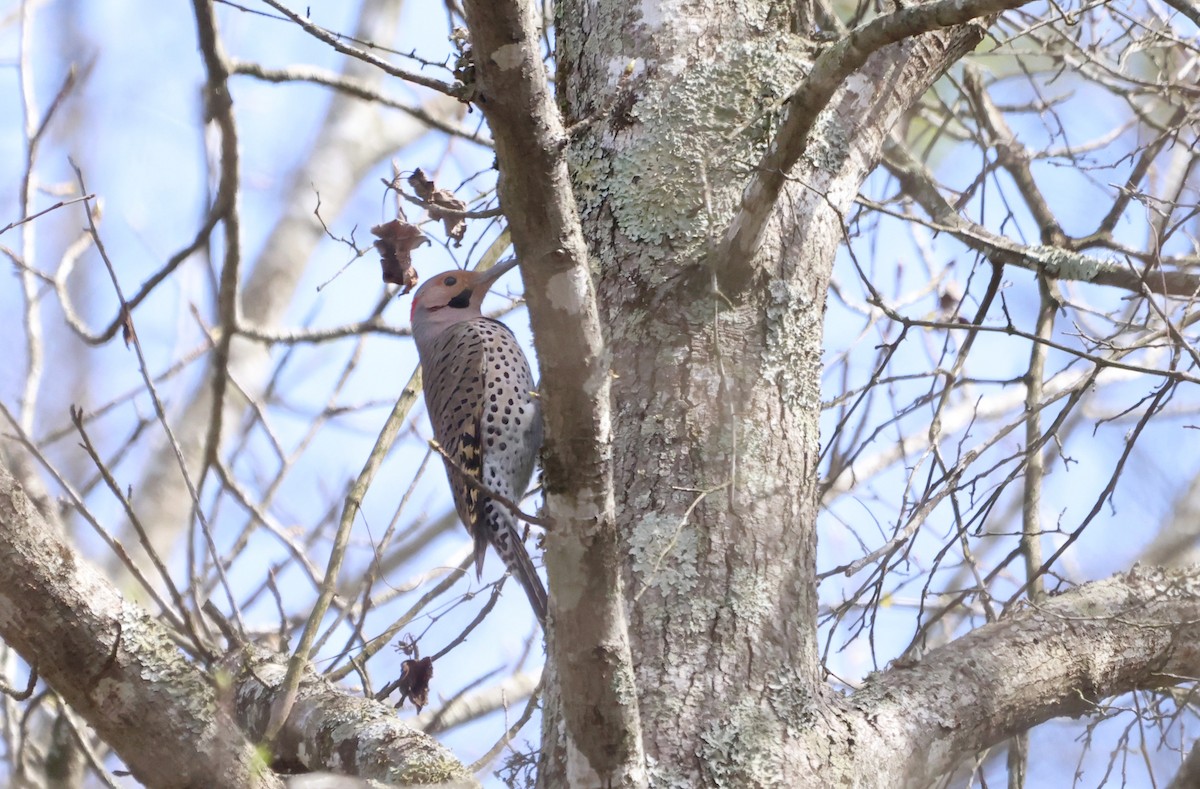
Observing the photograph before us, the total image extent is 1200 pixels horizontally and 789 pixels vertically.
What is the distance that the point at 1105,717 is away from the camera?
117 inches

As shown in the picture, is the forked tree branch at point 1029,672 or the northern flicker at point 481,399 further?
the northern flicker at point 481,399

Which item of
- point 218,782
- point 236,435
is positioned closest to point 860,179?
point 218,782

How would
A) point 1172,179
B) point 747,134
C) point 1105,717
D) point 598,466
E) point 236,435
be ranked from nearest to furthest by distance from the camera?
1. point 598,466
2. point 747,134
3. point 1105,717
4. point 1172,179
5. point 236,435

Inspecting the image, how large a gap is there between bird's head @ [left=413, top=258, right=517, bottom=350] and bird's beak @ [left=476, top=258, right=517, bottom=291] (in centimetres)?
8

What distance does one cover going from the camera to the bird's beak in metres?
4.20

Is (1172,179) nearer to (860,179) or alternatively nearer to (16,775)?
(860,179)

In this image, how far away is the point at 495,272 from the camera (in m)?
4.27

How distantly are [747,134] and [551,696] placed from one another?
133cm

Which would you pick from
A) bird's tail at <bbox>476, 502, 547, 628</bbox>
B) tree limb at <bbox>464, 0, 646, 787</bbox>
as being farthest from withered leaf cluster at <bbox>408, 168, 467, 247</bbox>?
tree limb at <bbox>464, 0, 646, 787</bbox>

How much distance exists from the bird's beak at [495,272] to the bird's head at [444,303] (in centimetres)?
8

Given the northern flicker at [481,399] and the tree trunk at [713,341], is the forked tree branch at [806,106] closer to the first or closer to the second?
the tree trunk at [713,341]

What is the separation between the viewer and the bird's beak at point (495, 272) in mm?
4199

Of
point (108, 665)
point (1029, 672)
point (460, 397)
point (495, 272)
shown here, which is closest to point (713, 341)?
point (1029, 672)

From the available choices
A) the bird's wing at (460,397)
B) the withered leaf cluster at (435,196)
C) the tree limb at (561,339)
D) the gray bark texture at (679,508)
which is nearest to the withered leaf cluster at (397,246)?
A: the withered leaf cluster at (435,196)
